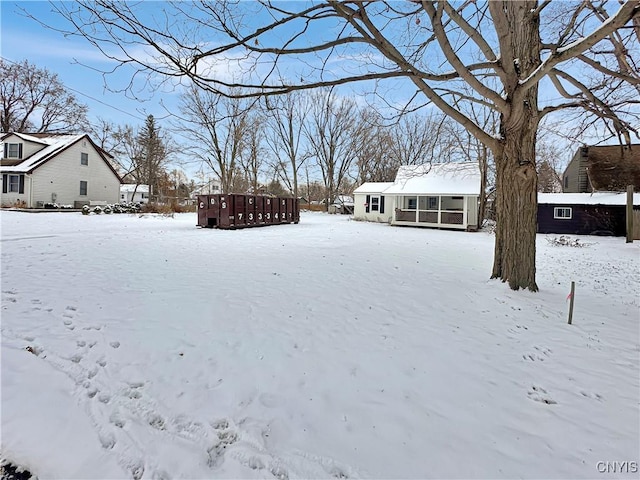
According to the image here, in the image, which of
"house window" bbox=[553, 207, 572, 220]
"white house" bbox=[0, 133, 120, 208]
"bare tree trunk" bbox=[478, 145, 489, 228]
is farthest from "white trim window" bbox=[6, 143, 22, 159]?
"house window" bbox=[553, 207, 572, 220]

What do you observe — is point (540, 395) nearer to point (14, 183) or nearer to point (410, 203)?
point (410, 203)

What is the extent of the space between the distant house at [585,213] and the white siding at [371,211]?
942cm

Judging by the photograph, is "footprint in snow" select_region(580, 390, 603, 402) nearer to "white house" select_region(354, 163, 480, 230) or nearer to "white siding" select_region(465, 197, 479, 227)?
"white house" select_region(354, 163, 480, 230)

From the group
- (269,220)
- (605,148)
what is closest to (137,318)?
(269,220)

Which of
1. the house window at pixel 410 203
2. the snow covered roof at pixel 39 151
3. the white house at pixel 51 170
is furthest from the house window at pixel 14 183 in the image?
the house window at pixel 410 203

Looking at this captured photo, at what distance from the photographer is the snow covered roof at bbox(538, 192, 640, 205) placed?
1708cm

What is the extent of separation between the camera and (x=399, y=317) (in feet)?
15.6

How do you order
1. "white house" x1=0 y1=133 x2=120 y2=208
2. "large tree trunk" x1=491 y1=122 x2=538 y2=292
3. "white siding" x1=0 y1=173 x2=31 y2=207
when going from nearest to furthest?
"large tree trunk" x1=491 y1=122 x2=538 y2=292
"white siding" x1=0 y1=173 x2=31 y2=207
"white house" x1=0 y1=133 x2=120 y2=208

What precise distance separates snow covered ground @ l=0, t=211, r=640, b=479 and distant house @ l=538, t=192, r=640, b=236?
14.7 meters

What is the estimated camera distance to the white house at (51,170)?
74.6 feet

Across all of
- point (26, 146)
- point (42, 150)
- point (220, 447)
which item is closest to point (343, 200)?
point (42, 150)

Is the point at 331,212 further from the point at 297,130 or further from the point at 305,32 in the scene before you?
the point at 305,32

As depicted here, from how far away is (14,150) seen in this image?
79.3 feet

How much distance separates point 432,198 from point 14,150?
1202 inches
